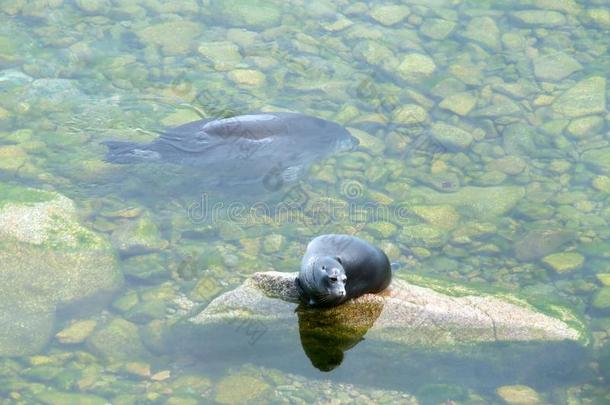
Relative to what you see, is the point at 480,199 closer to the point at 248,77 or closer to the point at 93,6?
the point at 248,77

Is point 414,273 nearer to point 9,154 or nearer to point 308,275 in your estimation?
point 308,275

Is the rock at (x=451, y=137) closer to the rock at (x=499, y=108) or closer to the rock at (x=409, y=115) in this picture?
the rock at (x=409, y=115)

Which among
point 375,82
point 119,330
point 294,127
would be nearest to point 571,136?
point 375,82

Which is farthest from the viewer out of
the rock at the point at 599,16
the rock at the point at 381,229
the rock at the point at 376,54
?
the rock at the point at 599,16

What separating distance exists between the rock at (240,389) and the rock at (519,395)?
185 cm

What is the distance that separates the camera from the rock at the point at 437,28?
12187 mm

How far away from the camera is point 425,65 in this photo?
11.5 metres

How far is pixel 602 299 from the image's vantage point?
8.26 m

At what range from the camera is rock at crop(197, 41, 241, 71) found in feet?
37.6

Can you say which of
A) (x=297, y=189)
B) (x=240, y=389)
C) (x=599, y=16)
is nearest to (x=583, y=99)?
(x=599, y=16)

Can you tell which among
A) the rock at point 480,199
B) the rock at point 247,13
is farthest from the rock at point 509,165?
the rock at point 247,13

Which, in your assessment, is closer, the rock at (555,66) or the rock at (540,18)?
the rock at (555,66)

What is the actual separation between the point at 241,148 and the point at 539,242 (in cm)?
326

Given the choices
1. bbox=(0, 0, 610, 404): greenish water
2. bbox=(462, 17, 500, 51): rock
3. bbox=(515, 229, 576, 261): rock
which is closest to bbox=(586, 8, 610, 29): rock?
bbox=(0, 0, 610, 404): greenish water
